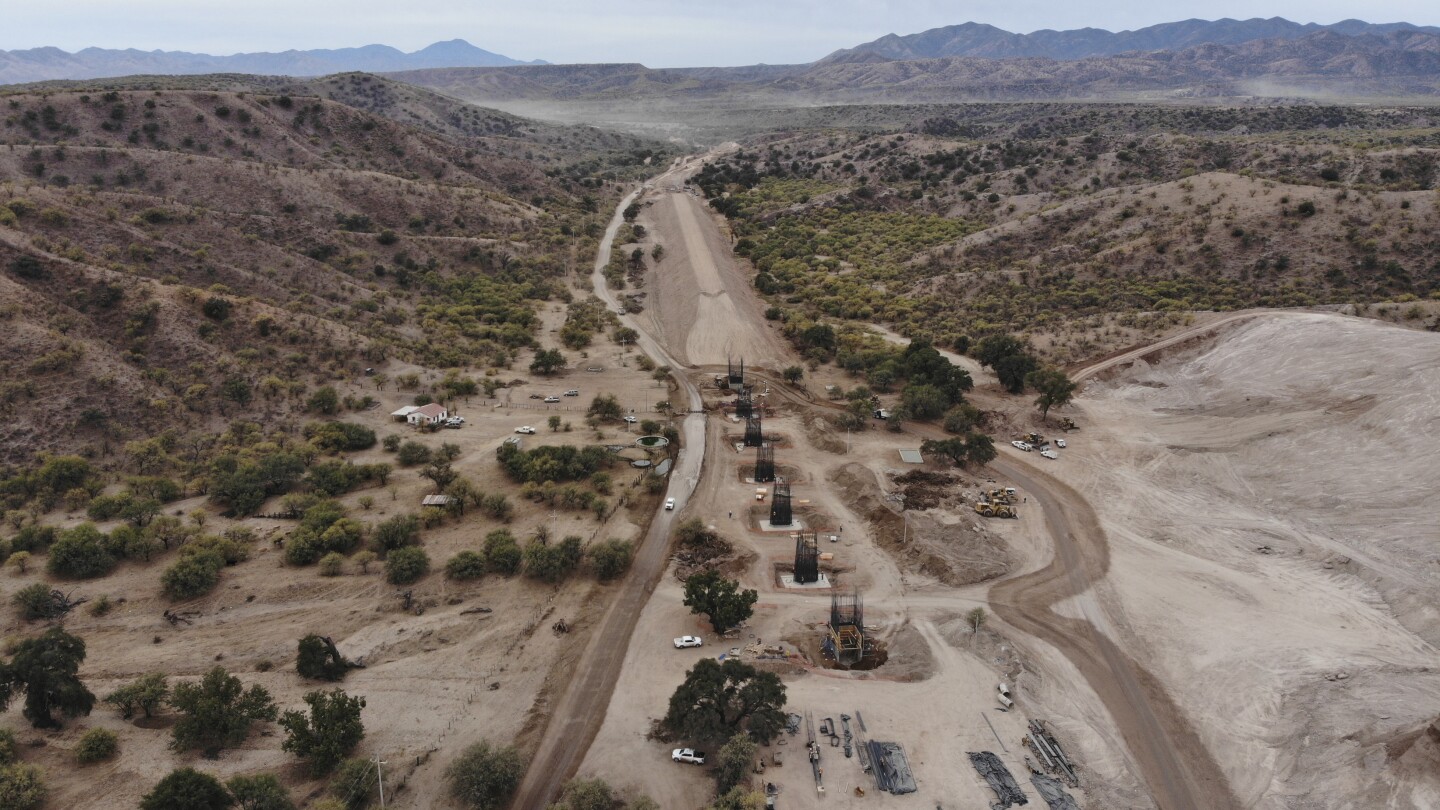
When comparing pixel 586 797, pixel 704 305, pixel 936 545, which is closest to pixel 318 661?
pixel 586 797

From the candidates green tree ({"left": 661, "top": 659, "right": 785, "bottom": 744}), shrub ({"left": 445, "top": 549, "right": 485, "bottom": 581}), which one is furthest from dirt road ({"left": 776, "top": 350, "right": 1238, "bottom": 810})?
shrub ({"left": 445, "top": 549, "right": 485, "bottom": 581})

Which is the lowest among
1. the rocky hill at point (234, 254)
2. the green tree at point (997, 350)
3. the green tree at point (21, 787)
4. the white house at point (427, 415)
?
the green tree at point (21, 787)

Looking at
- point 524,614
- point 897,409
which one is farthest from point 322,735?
point 897,409

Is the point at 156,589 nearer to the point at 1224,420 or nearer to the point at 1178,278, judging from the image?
the point at 1224,420

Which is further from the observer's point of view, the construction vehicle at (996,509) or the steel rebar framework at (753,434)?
the steel rebar framework at (753,434)

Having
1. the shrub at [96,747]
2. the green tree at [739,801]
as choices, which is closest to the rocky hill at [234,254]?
the shrub at [96,747]

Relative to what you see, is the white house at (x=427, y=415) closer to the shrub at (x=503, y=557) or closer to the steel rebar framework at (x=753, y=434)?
the shrub at (x=503, y=557)
